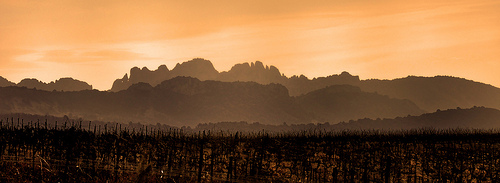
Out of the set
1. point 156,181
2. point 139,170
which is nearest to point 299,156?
point 156,181

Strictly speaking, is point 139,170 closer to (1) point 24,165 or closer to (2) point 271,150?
(1) point 24,165

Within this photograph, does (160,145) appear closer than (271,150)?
Yes

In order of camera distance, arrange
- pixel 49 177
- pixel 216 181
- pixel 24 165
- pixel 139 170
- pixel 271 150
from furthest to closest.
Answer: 1. pixel 271 150
2. pixel 24 165
3. pixel 216 181
4. pixel 49 177
5. pixel 139 170

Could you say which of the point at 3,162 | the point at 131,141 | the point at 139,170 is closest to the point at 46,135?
the point at 131,141

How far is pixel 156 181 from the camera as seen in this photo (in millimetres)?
23016

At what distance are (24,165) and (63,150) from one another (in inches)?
306

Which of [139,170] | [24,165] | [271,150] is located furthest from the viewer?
[271,150]

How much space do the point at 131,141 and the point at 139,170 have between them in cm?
2775

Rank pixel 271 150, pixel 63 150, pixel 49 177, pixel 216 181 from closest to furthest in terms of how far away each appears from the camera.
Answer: pixel 49 177 < pixel 216 181 < pixel 63 150 < pixel 271 150

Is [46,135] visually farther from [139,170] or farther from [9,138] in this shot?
[139,170]

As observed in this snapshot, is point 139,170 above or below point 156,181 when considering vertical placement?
above

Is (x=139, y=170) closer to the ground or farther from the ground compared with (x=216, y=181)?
farther from the ground

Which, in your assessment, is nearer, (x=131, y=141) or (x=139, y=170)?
(x=139, y=170)

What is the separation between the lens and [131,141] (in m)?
37.0
